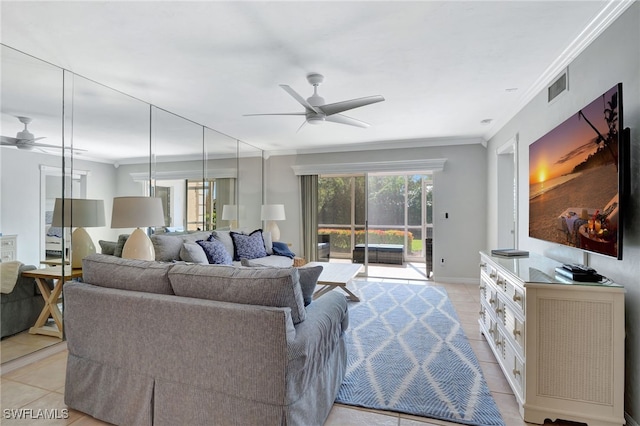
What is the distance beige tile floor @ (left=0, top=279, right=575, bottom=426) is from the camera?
186 cm

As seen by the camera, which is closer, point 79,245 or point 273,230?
point 79,245

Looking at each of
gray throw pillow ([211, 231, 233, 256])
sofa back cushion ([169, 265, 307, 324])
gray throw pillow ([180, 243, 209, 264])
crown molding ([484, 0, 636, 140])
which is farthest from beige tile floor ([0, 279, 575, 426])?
crown molding ([484, 0, 636, 140])

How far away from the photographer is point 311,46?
94.2 inches

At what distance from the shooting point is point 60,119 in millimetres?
2916

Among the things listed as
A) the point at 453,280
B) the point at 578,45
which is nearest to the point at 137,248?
the point at 578,45

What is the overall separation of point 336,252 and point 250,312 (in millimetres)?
5727

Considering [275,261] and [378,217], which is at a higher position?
[378,217]

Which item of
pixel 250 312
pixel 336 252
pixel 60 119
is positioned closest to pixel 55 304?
pixel 60 119

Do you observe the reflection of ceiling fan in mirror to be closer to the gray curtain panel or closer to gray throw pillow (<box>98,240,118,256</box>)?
gray throw pillow (<box>98,240,118,256</box>)

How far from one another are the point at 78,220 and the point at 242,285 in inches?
98.0

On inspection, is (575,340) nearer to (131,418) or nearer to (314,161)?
(131,418)

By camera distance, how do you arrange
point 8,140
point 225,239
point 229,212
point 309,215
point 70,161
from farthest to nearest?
1. point 309,215
2. point 229,212
3. point 225,239
4. point 70,161
5. point 8,140

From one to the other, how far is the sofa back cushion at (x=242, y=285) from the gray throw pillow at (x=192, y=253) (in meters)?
1.97

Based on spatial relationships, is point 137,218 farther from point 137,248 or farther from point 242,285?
point 242,285
